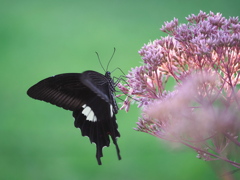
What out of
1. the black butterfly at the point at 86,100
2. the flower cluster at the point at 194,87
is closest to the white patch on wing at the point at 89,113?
the black butterfly at the point at 86,100

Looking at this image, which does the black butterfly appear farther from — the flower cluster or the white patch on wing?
the flower cluster

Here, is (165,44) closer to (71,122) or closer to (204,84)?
(204,84)

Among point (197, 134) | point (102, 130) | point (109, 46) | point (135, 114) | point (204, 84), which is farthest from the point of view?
point (109, 46)

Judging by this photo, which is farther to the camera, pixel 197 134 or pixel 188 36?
pixel 188 36

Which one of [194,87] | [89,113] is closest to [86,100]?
[89,113]

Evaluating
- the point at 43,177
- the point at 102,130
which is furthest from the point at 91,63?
the point at 102,130

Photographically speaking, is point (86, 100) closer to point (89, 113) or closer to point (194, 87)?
point (89, 113)

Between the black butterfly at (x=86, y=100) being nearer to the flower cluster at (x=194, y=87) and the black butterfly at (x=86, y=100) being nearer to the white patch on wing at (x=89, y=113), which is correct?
the white patch on wing at (x=89, y=113)

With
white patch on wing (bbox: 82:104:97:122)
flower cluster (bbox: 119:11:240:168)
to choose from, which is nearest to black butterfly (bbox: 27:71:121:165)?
white patch on wing (bbox: 82:104:97:122)
